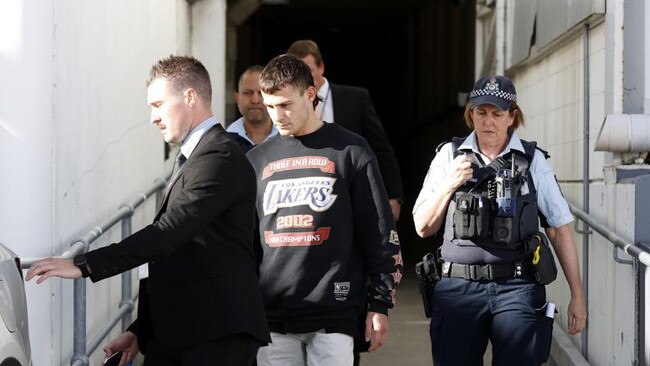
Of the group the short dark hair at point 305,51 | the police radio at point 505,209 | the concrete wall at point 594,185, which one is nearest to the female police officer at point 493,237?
the police radio at point 505,209

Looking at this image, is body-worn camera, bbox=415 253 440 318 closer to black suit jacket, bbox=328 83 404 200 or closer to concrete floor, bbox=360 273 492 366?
black suit jacket, bbox=328 83 404 200

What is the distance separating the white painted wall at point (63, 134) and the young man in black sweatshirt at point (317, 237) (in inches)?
43.2

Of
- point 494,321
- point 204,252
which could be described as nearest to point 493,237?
point 494,321

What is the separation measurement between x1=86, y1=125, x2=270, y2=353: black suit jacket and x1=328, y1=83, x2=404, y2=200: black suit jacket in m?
2.54

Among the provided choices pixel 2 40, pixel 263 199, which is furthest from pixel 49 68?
pixel 263 199

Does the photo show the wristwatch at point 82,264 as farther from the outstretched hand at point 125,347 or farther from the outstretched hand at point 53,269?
the outstretched hand at point 125,347

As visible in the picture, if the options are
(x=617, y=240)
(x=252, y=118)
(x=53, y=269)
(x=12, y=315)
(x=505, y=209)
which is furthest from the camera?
(x=252, y=118)

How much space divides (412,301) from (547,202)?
16.4ft

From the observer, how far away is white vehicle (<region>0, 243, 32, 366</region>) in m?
3.02

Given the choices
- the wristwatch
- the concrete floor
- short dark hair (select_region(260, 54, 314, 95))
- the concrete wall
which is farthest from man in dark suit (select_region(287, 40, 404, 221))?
the wristwatch

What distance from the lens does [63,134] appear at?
5105mm

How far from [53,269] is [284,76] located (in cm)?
121

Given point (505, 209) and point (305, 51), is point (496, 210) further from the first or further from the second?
point (305, 51)

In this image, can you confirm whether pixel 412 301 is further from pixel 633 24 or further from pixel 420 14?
pixel 420 14
